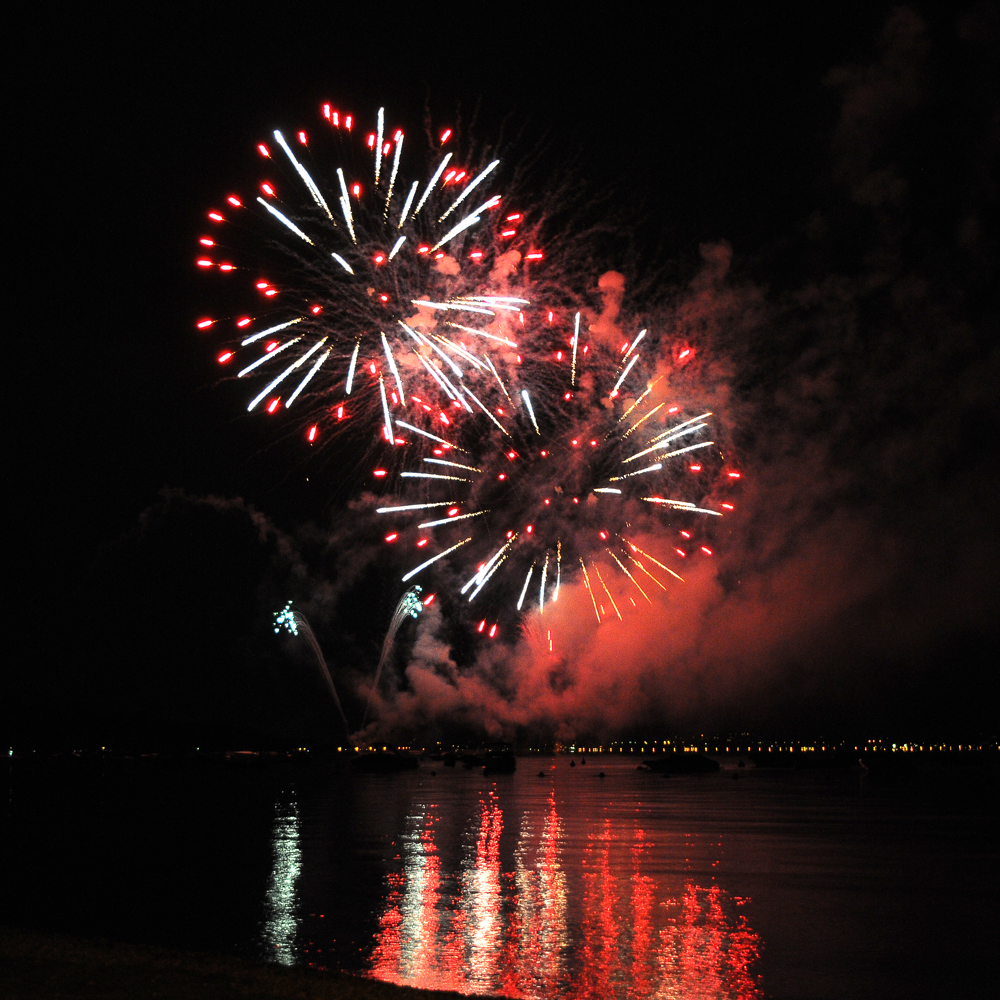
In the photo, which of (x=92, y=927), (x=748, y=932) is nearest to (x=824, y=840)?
(x=748, y=932)

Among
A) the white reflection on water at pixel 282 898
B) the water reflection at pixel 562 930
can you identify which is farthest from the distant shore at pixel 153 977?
the white reflection on water at pixel 282 898

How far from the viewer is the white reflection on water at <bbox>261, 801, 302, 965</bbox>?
12.6 meters

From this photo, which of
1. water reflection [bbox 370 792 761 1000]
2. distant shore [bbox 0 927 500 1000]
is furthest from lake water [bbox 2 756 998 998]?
distant shore [bbox 0 927 500 1000]

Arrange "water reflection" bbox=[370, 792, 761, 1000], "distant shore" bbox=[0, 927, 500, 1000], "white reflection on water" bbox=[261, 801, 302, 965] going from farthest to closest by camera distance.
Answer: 1. "white reflection on water" bbox=[261, 801, 302, 965]
2. "water reflection" bbox=[370, 792, 761, 1000]
3. "distant shore" bbox=[0, 927, 500, 1000]

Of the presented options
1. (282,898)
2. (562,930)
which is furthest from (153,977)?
(282,898)

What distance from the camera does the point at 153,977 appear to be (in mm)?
9680

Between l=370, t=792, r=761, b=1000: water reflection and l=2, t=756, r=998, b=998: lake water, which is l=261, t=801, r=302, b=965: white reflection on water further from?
l=370, t=792, r=761, b=1000: water reflection

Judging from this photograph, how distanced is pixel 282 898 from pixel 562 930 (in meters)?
5.48

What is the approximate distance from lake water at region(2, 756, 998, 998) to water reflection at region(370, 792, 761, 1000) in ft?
0.16

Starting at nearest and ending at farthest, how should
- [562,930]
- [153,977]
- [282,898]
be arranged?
[153,977] < [562,930] < [282,898]

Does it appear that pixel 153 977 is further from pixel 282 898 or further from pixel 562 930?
pixel 282 898

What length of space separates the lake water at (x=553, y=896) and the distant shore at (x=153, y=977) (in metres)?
1.50

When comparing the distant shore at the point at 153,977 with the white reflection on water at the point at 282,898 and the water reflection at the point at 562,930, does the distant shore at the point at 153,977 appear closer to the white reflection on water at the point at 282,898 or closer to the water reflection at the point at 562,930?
the water reflection at the point at 562,930

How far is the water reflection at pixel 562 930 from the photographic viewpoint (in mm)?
10867
